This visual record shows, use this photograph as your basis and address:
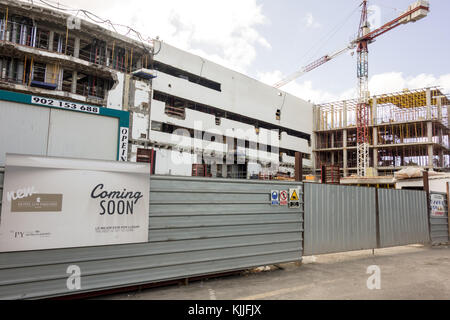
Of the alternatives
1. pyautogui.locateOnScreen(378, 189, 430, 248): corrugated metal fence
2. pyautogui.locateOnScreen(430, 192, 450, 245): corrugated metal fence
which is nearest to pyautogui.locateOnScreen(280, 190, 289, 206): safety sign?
pyautogui.locateOnScreen(378, 189, 430, 248): corrugated metal fence

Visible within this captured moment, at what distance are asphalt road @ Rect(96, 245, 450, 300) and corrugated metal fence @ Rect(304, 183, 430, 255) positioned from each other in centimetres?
63

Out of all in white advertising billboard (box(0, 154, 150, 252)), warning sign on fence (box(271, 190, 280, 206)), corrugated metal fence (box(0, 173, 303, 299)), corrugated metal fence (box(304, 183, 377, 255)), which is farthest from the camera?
corrugated metal fence (box(304, 183, 377, 255))

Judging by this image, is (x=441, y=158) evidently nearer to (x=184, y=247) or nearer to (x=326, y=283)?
(x=326, y=283)

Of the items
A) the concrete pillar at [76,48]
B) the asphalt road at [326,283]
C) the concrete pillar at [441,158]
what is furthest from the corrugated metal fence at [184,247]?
the concrete pillar at [441,158]

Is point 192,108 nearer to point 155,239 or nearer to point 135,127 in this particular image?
point 135,127

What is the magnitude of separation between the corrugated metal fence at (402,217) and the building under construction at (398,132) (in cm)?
3493

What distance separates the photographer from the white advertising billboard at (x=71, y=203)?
4.62 meters

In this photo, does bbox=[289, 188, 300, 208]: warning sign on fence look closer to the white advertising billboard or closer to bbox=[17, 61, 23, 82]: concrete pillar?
the white advertising billboard

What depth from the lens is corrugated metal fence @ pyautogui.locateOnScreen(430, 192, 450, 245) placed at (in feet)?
40.9

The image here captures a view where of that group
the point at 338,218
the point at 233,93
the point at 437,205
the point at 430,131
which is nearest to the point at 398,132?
the point at 430,131

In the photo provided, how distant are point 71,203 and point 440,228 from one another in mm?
14376

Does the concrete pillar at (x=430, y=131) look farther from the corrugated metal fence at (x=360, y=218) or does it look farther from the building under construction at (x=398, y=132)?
the corrugated metal fence at (x=360, y=218)

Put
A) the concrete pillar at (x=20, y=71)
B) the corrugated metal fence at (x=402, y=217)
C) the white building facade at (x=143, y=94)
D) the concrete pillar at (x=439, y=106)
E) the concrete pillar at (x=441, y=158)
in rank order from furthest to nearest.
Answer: the concrete pillar at (x=441, y=158) → the concrete pillar at (x=439, y=106) → the concrete pillar at (x=20, y=71) → the white building facade at (x=143, y=94) → the corrugated metal fence at (x=402, y=217)

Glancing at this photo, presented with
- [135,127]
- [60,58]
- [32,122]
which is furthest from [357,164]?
[32,122]
